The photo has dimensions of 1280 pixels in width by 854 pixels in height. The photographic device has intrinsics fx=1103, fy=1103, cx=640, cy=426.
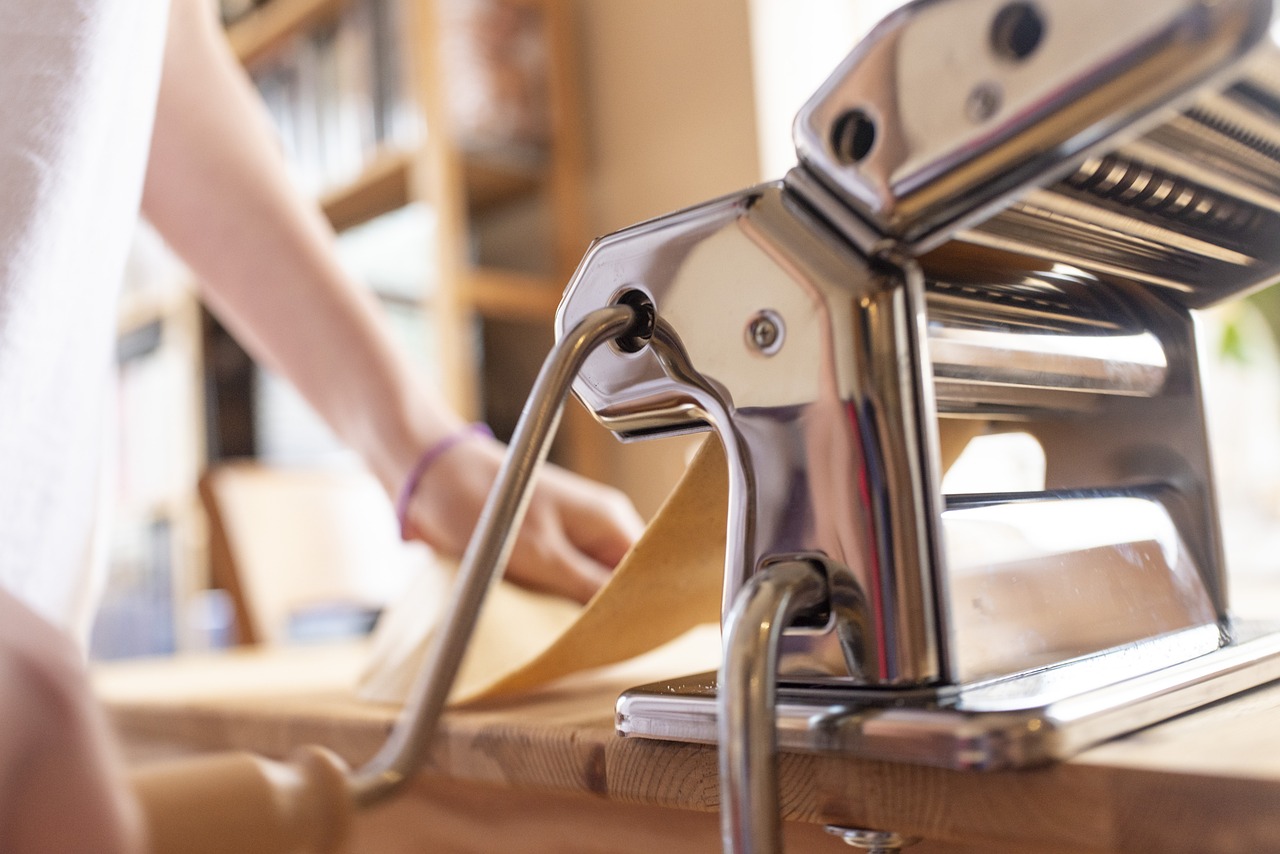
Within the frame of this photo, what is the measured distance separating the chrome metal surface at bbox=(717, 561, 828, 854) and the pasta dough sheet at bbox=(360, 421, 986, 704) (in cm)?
11

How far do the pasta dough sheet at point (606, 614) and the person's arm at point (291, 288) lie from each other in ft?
0.22

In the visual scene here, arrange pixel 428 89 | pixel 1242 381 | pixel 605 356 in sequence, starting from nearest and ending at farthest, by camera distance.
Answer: pixel 605 356 < pixel 1242 381 < pixel 428 89

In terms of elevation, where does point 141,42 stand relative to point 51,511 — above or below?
above

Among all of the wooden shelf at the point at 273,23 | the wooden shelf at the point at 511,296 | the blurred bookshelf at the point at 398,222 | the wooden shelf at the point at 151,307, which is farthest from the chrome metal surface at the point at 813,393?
the wooden shelf at the point at 151,307

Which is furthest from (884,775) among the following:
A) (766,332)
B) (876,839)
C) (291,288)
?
(291,288)

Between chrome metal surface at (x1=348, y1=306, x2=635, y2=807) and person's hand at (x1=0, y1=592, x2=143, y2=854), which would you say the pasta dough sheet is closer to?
chrome metal surface at (x1=348, y1=306, x2=635, y2=807)

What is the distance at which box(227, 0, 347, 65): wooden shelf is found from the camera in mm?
2232

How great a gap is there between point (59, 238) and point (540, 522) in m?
0.27

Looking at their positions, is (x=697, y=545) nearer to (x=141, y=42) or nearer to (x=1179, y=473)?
(x=1179, y=473)

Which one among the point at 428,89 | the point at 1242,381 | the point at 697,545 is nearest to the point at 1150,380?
Answer: the point at 697,545

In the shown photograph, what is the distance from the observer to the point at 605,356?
0.37m

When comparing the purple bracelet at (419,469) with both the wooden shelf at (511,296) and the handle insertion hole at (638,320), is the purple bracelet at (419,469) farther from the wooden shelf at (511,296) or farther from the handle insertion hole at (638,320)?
the wooden shelf at (511,296)

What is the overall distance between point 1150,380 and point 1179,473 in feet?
0.13

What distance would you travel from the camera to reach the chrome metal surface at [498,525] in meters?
0.35
